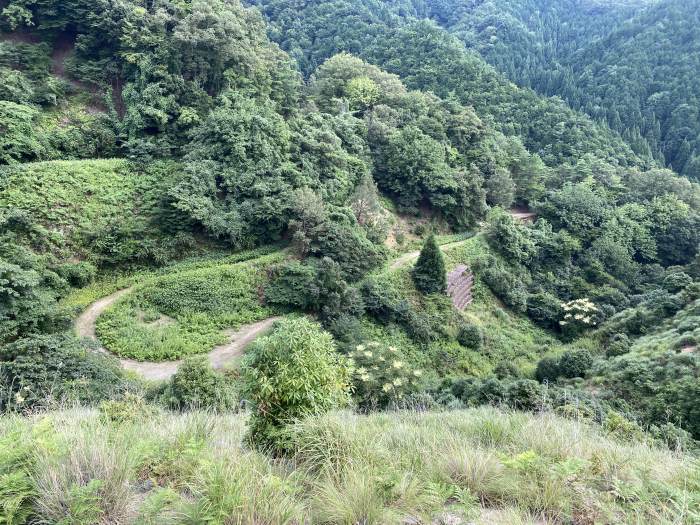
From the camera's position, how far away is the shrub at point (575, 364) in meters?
17.2

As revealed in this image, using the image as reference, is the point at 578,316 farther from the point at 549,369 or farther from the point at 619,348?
the point at 549,369

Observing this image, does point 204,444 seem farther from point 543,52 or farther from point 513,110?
point 543,52

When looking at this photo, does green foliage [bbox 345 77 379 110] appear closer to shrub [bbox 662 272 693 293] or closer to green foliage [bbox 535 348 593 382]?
shrub [bbox 662 272 693 293]

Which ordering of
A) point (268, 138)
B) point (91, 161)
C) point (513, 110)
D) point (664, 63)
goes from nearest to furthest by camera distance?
point (91, 161)
point (268, 138)
point (513, 110)
point (664, 63)

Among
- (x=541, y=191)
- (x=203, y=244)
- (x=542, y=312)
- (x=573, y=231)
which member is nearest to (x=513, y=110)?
(x=541, y=191)

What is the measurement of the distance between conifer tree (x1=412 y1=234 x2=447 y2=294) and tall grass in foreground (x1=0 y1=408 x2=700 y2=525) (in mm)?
19565

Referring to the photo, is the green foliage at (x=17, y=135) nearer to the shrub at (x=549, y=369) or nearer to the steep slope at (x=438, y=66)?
the shrub at (x=549, y=369)

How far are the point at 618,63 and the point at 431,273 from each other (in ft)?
219

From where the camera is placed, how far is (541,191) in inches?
1522

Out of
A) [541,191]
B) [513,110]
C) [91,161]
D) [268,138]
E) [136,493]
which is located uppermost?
[513,110]

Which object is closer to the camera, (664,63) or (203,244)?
(203,244)

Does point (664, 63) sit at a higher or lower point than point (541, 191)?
higher

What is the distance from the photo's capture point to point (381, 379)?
47.7 feet

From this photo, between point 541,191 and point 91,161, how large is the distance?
34.9m
